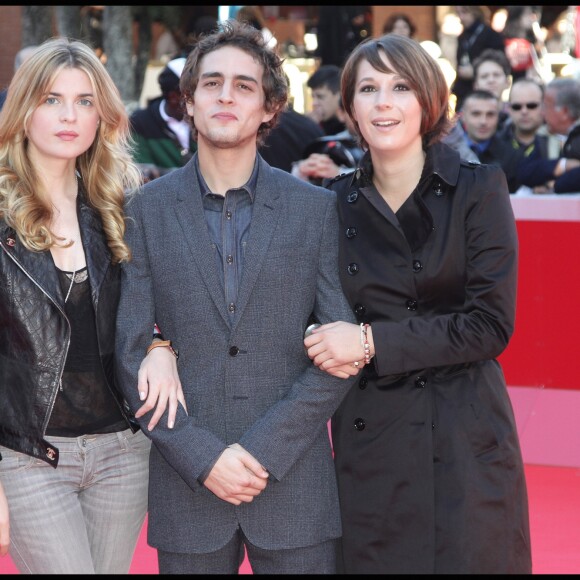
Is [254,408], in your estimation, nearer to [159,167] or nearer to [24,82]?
[24,82]

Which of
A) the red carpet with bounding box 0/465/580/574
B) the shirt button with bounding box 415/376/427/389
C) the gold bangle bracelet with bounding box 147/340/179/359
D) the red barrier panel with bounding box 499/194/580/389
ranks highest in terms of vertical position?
the gold bangle bracelet with bounding box 147/340/179/359

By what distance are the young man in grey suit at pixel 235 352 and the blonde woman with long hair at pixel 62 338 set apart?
4.3 inches

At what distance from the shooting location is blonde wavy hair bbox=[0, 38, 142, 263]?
11.8 ft

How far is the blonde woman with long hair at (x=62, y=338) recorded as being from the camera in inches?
139

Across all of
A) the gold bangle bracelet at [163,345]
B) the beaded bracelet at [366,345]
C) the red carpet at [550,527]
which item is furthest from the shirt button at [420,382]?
the red carpet at [550,527]

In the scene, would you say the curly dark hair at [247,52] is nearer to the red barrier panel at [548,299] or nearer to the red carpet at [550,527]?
the red carpet at [550,527]

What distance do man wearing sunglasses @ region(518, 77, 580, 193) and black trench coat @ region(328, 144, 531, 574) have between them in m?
3.90

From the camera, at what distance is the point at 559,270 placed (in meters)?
6.01

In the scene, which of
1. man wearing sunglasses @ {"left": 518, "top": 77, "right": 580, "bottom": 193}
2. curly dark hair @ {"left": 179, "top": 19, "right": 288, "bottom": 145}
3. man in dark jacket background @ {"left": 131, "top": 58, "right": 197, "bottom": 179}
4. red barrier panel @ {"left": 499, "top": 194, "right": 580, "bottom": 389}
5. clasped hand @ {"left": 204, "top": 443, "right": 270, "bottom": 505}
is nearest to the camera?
clasped hand @ {"left": 204, "top": 443, "right": 270, "bottom": 505}

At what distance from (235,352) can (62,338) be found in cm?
57

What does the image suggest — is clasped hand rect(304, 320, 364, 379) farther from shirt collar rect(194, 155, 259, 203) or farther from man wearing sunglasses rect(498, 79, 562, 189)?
man wearing sunglasses rect(498, 79, 562, 189)

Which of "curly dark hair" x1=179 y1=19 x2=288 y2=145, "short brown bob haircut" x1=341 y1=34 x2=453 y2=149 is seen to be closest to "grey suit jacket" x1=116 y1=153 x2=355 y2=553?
"curly dark hair" x1=179 y1=19 x2=288 y2=145

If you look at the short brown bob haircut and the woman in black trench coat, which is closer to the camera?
the woman in black trench coat

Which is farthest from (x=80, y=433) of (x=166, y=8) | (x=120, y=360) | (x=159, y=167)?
(x=166, y=8)
